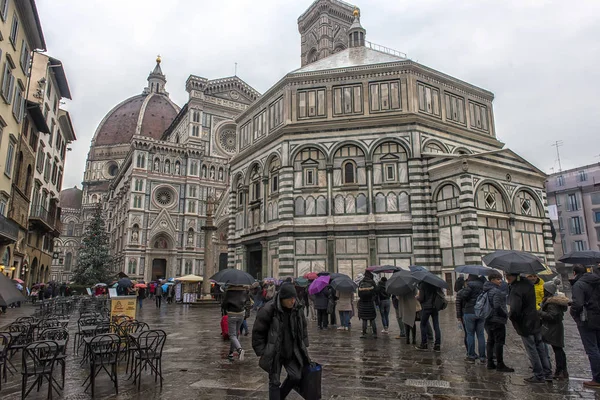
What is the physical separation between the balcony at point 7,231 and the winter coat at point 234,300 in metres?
14.5

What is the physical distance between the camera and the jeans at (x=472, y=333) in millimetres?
7496

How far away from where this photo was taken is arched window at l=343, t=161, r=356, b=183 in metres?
24.0

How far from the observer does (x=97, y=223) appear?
4022 centimetres

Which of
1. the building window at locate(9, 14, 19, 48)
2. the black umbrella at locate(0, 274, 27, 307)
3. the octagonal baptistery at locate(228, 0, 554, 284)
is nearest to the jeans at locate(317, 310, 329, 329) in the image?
the black umbrella at locate(0, 274, 27, 307)

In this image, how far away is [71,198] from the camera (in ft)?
317

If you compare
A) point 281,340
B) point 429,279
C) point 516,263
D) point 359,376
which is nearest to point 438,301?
point 429,279

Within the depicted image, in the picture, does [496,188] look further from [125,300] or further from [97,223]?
[97,223]

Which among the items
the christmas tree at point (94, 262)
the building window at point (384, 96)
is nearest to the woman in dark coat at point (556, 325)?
the building window at point (384, 96)

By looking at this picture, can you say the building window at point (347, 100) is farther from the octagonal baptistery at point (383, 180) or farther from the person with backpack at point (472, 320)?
the person with backpack at point (472, 320)

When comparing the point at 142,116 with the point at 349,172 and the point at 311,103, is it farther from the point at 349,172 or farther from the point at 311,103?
the point at 349,172

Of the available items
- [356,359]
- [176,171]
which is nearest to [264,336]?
[356,359]

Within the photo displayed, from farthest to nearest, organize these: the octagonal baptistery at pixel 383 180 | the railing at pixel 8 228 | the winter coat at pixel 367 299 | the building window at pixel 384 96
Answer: the building window at pixel 384 96
the octagonal baptistery at pixel 383 180
the railing at pixel 8 228
the winter coat at pixel 367 299

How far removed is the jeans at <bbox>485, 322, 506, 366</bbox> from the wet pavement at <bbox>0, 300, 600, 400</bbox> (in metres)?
0.28

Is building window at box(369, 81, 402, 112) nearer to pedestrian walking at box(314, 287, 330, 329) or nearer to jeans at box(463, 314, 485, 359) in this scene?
pedestrian walking at box(314, 287, 330, 329)
